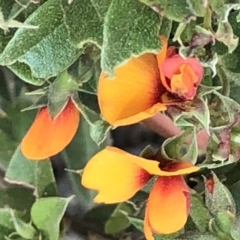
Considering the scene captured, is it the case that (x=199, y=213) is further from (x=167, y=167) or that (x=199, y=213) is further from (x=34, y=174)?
(x=34, y=174)

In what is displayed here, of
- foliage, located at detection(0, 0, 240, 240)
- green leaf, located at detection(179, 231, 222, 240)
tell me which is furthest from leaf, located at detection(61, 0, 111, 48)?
green leaf, located at detection(179, 231, 222, 240)

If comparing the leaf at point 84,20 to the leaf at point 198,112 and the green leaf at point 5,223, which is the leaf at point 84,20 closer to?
the leaf at point 198,112

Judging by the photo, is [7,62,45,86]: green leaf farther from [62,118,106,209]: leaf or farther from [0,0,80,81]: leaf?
[62,118,106,209]: leaf

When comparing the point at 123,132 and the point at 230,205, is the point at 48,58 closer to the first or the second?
the point at 230,205

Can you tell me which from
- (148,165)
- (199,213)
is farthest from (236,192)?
(148,165)

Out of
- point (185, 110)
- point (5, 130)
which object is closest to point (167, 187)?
point (185, 110)

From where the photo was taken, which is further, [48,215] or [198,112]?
[48,215]
